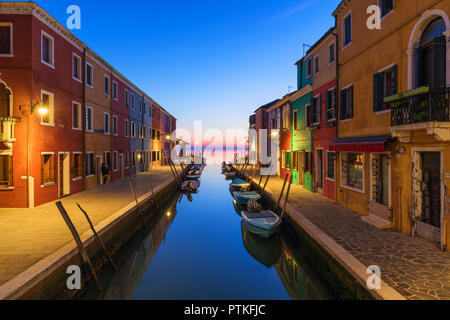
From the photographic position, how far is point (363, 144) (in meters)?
9.52

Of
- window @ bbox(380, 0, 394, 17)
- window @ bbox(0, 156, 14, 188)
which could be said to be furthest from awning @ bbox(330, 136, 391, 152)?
window @ bbox(0, 156, 14, 188)

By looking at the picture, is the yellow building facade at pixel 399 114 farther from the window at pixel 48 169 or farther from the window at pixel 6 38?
the window at pixel 6 38

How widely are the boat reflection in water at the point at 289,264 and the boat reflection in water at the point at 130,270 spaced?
4.26 meters

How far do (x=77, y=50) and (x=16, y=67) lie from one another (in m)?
5.09

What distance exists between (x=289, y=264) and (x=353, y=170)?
18.2 feet

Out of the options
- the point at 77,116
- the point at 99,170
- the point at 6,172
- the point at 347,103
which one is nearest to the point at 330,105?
the point at 347,103

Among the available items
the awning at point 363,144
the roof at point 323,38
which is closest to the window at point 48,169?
the awning at point 363,144

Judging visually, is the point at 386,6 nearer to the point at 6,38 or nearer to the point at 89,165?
the point at 6,38

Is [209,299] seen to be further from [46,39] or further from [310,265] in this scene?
[46,39]

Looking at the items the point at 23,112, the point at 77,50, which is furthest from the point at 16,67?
the point at 77,50

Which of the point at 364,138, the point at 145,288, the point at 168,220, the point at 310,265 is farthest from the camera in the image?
the point at 168,220

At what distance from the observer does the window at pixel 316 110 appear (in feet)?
49.9

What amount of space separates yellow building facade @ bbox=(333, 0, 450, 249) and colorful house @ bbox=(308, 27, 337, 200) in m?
1.39

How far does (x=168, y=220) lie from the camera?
15984 millimetres
